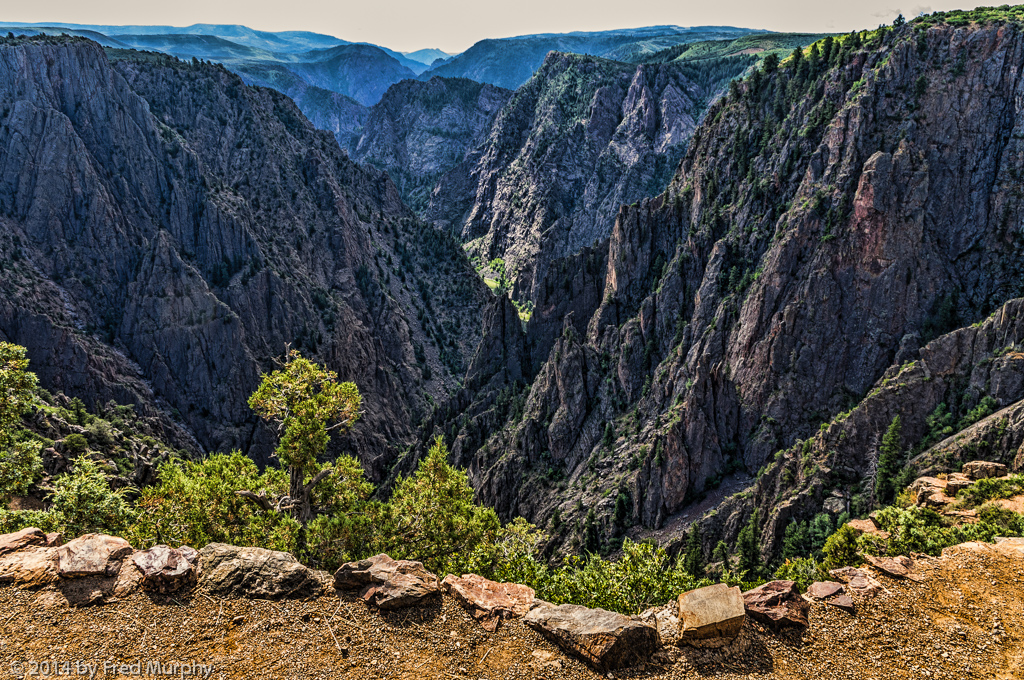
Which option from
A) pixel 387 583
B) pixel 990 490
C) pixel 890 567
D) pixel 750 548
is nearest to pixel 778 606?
pixel 890 567

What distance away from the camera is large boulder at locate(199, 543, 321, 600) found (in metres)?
21.3

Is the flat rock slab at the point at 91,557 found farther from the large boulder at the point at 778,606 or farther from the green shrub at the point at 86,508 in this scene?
the large boulder at the point at 778,606

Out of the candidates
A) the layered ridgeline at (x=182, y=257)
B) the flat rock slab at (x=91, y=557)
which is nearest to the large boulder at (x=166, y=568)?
the flat rock slab at (x=91, y=557)

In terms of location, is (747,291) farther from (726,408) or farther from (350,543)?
(350,543)

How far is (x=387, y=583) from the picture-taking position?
22.0m

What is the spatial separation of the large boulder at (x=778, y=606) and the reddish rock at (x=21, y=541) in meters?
25.2

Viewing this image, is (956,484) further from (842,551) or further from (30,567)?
(30,567)

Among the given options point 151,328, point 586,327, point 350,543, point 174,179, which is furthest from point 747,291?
point 174,179

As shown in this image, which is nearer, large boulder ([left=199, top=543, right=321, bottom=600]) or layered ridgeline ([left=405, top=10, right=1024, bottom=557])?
large boulder ([left=199, top=543, right=321, bottom=600])

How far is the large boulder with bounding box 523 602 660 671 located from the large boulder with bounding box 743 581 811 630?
3865 millimetres

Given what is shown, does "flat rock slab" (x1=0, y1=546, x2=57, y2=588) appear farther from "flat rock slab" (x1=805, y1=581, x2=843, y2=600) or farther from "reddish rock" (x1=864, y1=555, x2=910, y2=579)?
"reddish rock" (x1=864, y1=555, x2=910, y2=579)

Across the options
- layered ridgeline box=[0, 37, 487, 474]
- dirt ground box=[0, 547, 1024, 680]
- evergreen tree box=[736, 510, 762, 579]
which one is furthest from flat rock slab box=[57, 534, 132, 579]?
layered ridgeline box=[0, 37, 487, 474]

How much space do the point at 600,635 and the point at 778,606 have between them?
6463 millimetres

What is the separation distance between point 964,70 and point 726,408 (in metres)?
44.3
